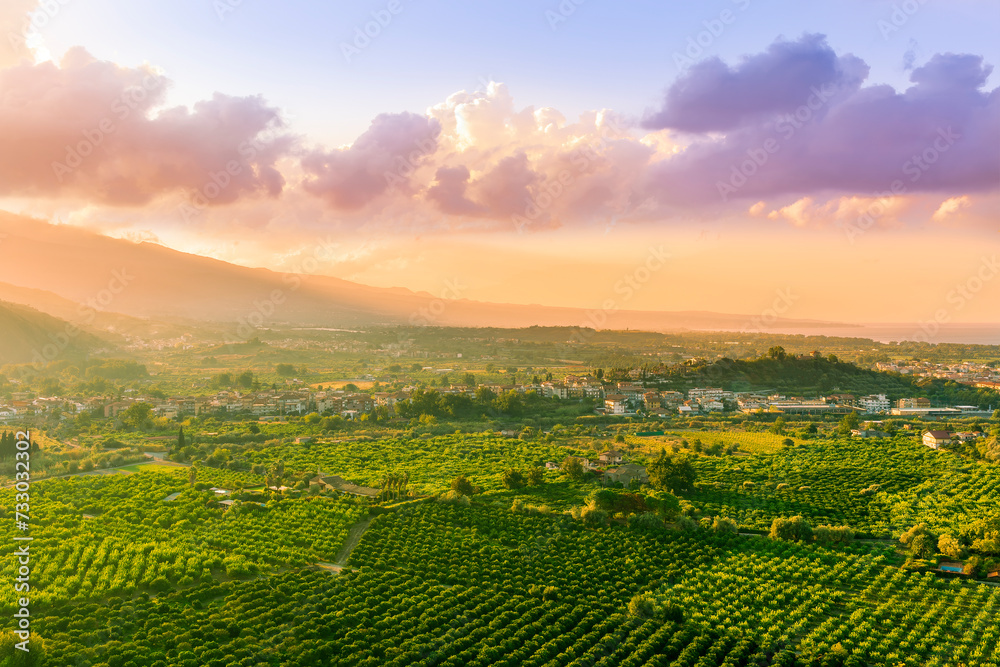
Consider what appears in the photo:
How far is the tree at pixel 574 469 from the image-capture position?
30.5 meters

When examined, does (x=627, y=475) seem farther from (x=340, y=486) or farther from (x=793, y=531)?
(x=340, y=486)

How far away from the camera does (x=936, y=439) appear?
37.5m

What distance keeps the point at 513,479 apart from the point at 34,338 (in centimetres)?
8428

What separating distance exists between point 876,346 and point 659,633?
134 m

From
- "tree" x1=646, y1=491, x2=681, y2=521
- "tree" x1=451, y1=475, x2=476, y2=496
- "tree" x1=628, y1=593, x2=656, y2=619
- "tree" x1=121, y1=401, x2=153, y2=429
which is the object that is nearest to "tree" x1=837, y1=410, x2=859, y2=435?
"tree" x1=646, y1=491, x2=681, y2=521

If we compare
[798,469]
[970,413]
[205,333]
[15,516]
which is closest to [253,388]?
[15,516]

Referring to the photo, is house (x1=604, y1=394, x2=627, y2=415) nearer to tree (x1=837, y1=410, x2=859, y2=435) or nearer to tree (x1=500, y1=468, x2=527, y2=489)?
tree (x1=837, y1=410, x2=859, y2=435)

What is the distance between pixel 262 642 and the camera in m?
14.5

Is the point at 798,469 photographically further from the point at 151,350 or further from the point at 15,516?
the point at 151,350

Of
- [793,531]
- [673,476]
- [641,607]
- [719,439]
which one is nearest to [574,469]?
[673,476]

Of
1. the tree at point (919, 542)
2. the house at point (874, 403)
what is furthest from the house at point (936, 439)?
the tree at point (919, 542)

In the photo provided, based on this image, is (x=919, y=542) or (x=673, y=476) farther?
(x=673, y=476)

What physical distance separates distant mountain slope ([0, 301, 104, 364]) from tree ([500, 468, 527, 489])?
245 feet

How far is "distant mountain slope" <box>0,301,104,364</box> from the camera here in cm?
7975
